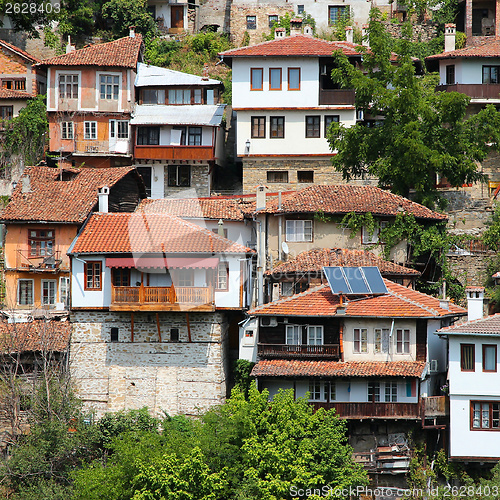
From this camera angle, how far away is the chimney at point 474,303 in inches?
1346

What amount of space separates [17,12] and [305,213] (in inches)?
1108

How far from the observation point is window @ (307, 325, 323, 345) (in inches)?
1352

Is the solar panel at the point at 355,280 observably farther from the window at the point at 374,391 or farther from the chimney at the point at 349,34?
the chimney at the point at 349,34

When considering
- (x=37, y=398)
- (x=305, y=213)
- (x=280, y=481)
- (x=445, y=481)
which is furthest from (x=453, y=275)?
(x=37, y=398)

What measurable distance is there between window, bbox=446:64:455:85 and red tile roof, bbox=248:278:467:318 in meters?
19.9

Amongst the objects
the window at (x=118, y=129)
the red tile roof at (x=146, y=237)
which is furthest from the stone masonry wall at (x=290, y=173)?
the red tile roof at (x=146, y=237)

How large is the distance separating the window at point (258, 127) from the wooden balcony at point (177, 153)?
2360 millimetres

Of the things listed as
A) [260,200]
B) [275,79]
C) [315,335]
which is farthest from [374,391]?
[275,79]

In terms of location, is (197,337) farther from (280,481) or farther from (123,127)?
(123,127)

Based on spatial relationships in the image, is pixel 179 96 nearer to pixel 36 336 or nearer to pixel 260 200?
pixel 260 200

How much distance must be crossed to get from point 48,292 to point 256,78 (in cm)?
1654


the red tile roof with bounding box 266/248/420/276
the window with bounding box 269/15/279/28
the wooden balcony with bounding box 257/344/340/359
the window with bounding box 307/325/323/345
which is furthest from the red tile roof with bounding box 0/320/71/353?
the window with bounding box 269/15/279/28

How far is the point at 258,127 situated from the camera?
48844mm

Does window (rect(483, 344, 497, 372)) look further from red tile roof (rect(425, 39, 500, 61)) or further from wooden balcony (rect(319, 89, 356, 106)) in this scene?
red tile roof (rect(425, 39, 500, 61))
